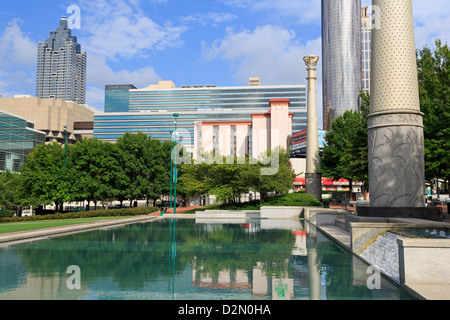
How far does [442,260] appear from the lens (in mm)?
7789

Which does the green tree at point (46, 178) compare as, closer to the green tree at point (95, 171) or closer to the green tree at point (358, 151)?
the green tree at point (95, 171)

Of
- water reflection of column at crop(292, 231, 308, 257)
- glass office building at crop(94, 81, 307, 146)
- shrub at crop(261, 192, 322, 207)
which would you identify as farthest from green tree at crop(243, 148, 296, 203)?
glass office building at crop(94, 81, 307, 146)

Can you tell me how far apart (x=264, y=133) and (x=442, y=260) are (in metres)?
91.4

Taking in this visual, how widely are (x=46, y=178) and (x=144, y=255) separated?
3278cm

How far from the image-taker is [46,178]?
4062cm

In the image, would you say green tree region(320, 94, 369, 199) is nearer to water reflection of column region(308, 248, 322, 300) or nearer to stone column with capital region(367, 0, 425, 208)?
stone column with capital region(367, 0, 425, 208)

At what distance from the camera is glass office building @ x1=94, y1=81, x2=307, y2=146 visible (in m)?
130

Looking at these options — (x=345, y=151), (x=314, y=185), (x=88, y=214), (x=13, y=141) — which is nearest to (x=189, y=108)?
(x=13, y=141)

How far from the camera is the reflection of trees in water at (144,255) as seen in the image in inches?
391

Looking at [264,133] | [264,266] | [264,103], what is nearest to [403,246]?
[264,266]

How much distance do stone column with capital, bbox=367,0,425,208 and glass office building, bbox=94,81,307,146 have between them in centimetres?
10915

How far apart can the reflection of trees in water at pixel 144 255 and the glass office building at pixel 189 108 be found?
110 metres

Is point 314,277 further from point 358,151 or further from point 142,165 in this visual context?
point 142,165
